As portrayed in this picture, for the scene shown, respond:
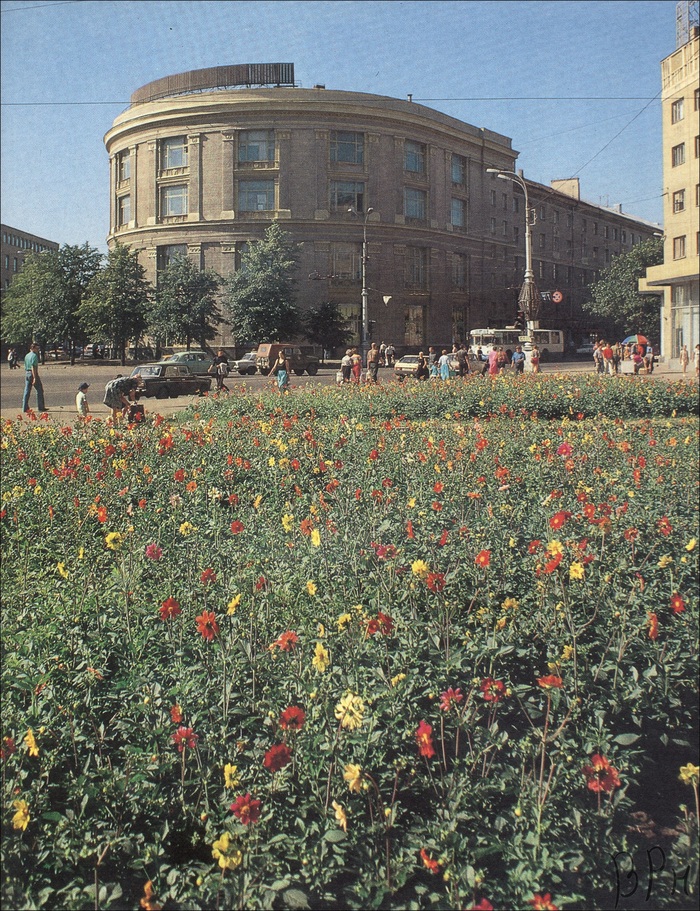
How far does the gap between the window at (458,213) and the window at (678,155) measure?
2340cm

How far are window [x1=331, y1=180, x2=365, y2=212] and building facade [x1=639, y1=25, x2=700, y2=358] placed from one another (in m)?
17.1

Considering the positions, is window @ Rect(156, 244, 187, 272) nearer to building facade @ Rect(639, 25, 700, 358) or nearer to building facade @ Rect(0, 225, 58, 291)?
building facade @ Rect(639, 25, 700, 358)

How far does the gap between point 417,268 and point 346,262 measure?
1831cm

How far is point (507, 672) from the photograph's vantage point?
338 cm

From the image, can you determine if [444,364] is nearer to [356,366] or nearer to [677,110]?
[356,366]

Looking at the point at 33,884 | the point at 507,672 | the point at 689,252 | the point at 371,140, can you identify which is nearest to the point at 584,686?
the point at 507,672

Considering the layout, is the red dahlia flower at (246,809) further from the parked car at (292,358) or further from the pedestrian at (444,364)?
the parked car at (292,358)

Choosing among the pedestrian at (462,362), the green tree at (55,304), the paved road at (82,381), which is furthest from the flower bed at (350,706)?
the green tree at (55,304)

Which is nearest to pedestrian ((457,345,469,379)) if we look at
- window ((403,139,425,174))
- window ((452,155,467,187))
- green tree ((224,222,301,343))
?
window ((452,155,467,187))

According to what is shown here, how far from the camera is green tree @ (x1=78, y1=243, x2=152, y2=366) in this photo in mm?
36969

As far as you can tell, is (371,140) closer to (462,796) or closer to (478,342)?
(478,342)

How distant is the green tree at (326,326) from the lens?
1531 inches

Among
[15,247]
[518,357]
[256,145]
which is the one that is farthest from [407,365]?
[15,247]

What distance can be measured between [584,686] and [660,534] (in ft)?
5.65
